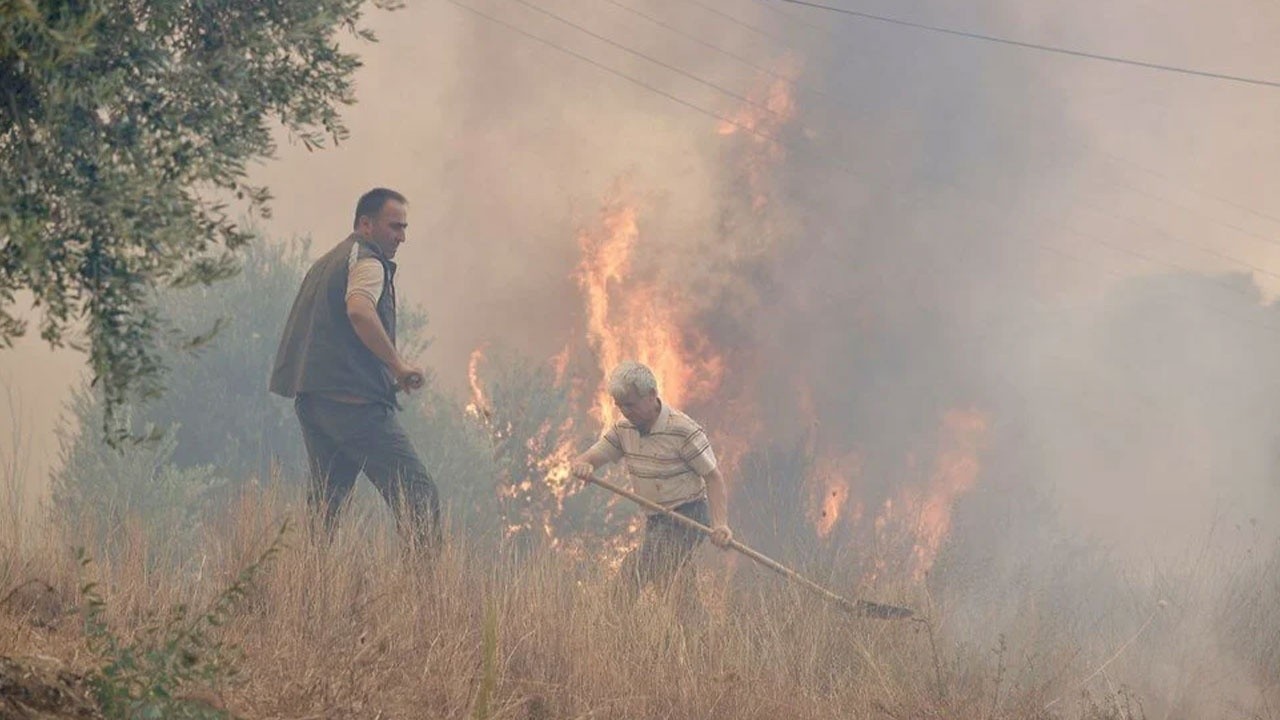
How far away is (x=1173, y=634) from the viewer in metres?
10.5

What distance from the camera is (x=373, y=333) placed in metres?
7.25

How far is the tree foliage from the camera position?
4.06 metres

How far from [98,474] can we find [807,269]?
42.0ft

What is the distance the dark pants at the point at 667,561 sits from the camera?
7.52 meters

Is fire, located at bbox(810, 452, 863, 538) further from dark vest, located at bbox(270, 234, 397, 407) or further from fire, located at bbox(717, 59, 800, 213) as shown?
dark vest, located at bbox(270, 234, 397, 407)

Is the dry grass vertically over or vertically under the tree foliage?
under

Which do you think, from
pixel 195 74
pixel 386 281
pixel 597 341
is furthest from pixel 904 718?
pixel 597 341

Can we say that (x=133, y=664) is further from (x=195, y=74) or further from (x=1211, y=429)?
(x=1211, y=429)

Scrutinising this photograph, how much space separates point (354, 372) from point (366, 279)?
497mm

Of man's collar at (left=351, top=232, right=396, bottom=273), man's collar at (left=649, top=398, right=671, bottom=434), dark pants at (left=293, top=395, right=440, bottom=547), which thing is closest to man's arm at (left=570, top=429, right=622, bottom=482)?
man's collar at (left=649, top=398, right=671, bottom=434)

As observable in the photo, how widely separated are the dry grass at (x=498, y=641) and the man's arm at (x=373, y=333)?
0.77 m

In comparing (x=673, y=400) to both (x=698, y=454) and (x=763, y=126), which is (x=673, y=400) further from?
(x=698, y=454)

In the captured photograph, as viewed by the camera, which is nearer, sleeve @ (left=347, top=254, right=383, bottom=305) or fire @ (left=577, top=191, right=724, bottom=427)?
sleeve @ (left=347, top=254, right=383, bottom=305)

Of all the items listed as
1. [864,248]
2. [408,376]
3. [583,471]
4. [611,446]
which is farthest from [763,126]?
[408,376]
